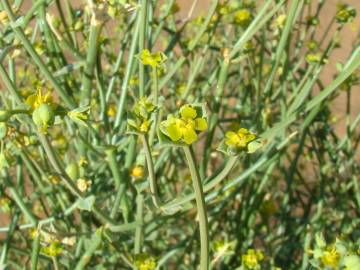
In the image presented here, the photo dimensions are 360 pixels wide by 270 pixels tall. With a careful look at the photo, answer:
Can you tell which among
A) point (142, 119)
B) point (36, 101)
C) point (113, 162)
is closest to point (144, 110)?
point (142, 119)

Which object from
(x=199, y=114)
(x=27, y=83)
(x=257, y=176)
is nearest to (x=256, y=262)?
(x=257, y=176)

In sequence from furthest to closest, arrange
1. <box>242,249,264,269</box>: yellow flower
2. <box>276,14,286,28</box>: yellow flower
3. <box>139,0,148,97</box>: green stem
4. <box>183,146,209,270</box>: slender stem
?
<box>276,14,286,28</box>: yellow flower
<box>242,249,264,269</box>: yellow flower
<box>139,0,148,97</box>: green stem
<box>183,146,209,270</box>: slender stem

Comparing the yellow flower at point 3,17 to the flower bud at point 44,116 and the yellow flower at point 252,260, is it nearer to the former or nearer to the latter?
the flower bud at point 44,116

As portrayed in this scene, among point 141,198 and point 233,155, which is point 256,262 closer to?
point 141,198

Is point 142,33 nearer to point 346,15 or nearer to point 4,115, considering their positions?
point 4,115

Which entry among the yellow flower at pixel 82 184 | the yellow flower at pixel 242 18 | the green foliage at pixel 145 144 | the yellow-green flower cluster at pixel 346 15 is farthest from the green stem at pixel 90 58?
the yellow-green flower cluster at pixel 346 15

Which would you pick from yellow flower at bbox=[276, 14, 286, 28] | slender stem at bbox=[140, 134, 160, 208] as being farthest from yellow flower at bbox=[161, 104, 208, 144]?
yellow flower at bbox=[276, 14, 286, 28]

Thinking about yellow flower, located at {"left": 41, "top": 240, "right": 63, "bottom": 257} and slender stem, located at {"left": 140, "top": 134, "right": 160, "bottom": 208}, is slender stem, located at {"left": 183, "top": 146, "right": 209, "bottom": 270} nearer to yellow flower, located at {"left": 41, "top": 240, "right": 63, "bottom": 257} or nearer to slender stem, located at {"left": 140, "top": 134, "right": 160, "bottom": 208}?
slender stem, located at {"left": 140, "top": 134, "right": 160, "bottom": 208}
